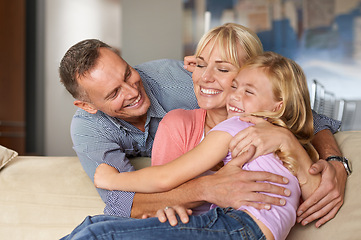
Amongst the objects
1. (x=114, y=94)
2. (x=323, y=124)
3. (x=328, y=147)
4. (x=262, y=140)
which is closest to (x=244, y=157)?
(x=262, y=140)

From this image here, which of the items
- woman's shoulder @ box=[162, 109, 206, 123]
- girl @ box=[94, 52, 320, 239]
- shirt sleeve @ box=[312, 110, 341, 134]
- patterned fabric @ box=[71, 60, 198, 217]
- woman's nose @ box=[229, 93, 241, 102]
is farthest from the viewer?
shirt sleeve @ box=[312, 110, 341, 134]

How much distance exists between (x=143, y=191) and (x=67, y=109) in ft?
13.2

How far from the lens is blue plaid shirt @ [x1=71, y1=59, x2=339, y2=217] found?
5.82 feet

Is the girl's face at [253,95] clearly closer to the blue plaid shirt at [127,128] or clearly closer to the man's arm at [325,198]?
the man's arm at [325,198]

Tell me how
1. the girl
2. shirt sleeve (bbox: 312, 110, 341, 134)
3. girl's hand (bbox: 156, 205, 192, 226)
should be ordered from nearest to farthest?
1. girl's hand (bbox: 156, 205, 192, 226)
2. the girl
3. shirt sleeve (bbox: 312, 110, 341, 134)

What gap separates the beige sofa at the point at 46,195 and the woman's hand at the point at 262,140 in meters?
0.43

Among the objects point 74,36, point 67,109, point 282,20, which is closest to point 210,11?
point 282,20

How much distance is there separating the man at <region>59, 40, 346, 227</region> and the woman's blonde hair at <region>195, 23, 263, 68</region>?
430mm

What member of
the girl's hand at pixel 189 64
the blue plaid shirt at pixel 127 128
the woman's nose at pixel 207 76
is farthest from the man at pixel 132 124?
the woman's nose at pixel 207 76

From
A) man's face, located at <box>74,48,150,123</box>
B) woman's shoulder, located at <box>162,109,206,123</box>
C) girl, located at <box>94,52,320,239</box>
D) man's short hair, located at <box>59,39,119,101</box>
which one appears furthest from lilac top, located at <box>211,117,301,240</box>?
man's short hair, located at <box>59,39,119,101</box>

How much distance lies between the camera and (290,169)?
1443 mm

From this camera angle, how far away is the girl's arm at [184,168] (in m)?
1.41

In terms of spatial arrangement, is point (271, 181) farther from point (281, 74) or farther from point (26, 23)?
point (26, 23)

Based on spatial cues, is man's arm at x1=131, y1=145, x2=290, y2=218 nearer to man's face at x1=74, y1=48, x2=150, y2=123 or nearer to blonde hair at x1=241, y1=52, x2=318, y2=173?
blonde hair at x1=241, y1=52, x2=318, y2=173
